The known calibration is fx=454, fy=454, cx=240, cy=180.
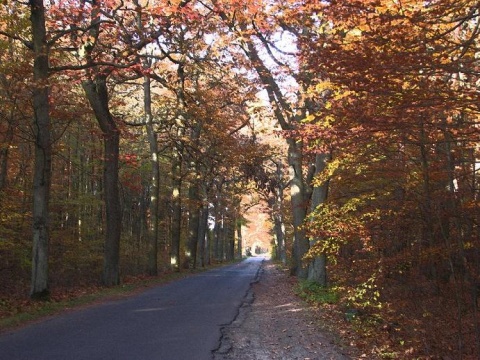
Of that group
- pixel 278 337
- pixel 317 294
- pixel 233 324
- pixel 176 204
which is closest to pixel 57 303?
pixel 233 324

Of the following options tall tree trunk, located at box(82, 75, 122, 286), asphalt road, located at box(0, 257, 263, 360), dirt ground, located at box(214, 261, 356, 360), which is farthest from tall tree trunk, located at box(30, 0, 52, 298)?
dirt ground, located at box(214, 261, 356, 360)

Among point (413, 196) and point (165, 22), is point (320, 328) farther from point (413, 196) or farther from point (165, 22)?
point (165, 22)

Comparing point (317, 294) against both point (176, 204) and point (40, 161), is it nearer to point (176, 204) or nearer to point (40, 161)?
point (40, 161)

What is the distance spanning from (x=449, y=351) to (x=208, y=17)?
14.1m

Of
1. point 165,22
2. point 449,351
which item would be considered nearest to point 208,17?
point 165,22

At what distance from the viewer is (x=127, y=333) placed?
27.7 feet

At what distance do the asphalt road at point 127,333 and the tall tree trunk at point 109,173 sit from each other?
4711mm

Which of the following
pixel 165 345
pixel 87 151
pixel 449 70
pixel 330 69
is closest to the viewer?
pixel 449 70

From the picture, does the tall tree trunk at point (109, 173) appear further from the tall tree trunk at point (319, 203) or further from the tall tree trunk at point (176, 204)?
the tall tree trunk at point (176, 204)

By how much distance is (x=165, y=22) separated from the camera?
587 inches

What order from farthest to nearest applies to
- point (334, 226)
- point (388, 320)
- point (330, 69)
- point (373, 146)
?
1. point (334, 226)
2. point (373, 146)
3. point (388, 320)
4. point (330, 69)

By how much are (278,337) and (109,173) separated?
11417 mm

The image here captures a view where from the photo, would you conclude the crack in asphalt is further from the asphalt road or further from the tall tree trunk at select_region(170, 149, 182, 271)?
the tall tree trunk at select_region(170, 149, 182, 271)

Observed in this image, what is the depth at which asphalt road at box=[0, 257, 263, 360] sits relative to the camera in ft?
22.6
